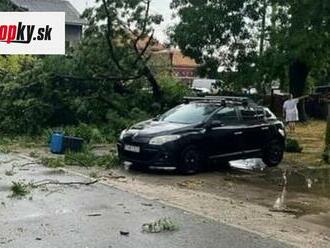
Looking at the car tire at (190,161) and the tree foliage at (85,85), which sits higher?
the tree foliage at (85,85)

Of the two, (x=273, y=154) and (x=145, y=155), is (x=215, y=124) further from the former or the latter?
(x=273, y=154)

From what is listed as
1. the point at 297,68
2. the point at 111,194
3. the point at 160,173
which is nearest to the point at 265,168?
the point at 160,173

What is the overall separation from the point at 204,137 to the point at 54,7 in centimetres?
3362

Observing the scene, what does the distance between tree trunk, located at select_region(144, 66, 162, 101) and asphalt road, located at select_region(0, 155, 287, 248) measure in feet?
35.0

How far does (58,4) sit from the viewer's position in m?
45.1

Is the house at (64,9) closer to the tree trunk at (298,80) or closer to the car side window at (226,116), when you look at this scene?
the tree trunk at (298,80)

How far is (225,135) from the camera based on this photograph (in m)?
13.2

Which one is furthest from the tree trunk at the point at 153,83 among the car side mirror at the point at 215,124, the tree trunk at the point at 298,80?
the tree trunk at the point at 298,80

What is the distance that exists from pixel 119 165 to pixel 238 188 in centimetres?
331

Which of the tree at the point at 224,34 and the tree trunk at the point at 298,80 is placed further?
the tree trunk at the point at 298,80

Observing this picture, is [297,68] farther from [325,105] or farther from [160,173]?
[160,173]

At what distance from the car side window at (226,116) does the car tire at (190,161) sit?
3.30 ft

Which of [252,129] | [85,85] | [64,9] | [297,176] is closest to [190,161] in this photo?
[252,129]

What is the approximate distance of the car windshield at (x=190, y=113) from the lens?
43.0 feet
